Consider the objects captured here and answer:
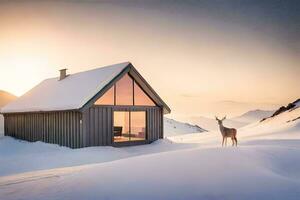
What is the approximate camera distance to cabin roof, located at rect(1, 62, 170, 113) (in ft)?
65.4

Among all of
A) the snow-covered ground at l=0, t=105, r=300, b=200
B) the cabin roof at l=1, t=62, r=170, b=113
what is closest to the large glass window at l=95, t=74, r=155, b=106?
the cabin roof at l=1, t=62, r=170, b=113

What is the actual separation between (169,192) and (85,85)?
1565 cm

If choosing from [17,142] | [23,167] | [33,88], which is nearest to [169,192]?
[23,167]

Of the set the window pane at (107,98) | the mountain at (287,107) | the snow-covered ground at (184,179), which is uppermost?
the window pane at (107,98)

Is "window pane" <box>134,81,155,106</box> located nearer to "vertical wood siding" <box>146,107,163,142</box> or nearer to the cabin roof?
"vertical wood siding" <box>146,107,163,142</box>

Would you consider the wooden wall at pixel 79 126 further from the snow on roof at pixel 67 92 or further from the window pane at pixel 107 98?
the snow on roof at pixel 67 92

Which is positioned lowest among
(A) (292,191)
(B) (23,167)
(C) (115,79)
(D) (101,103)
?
(B) (23,167)

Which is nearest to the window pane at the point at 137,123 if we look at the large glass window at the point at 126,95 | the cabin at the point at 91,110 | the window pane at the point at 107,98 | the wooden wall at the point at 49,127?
the cabin at the point at 91,110

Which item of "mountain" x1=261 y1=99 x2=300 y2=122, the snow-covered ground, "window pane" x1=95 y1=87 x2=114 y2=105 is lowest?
the snow-covered ground

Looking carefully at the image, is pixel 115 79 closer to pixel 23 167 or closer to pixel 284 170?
pixel 23 167

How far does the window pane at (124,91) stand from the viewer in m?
20.9

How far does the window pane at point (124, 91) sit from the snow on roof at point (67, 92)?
0.75 m

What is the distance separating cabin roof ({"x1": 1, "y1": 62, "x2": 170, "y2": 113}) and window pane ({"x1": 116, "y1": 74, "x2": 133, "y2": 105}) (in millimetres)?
747

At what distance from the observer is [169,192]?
747 centimetres
